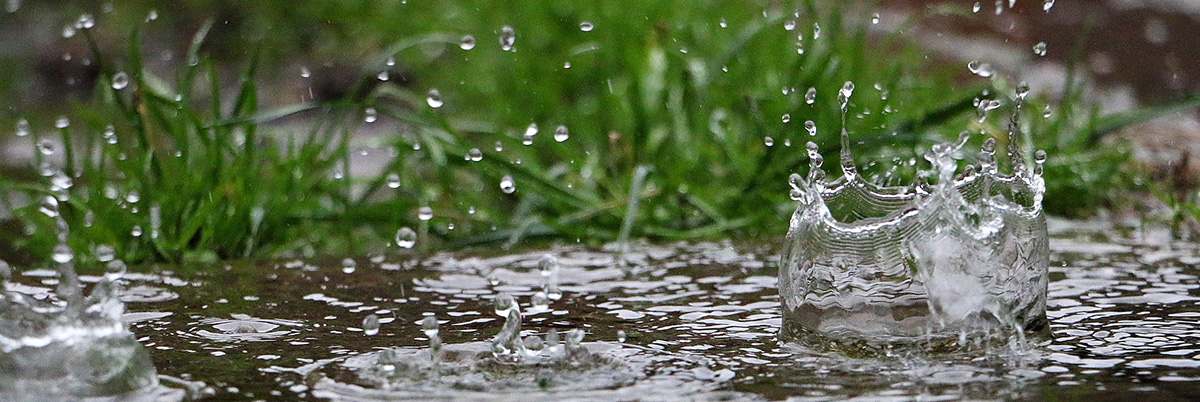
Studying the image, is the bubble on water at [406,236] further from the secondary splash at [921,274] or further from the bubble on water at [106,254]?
the secondary splash at [921,274]

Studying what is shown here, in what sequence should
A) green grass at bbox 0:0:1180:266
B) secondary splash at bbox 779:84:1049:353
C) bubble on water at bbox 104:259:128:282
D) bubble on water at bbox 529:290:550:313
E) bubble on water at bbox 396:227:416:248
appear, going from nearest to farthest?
secondary splash at bbox 779:84:1049:353
bubble on water at bbox 529:290:550:313
bubble on water at bbox 104:259:128:282
bubble on water at bbox 396:227:416:248
green grass at bbox 0:0:1180:266

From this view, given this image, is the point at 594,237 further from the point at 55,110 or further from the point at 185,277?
the point at 55,110

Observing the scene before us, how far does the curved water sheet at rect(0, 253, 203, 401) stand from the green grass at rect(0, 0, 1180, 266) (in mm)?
1342

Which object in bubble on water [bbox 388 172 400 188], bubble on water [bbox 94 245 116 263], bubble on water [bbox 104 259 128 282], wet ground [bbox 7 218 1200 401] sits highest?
bubble on water [bbox 388 172 400 188]

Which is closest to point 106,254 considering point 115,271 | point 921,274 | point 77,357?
point 115,271

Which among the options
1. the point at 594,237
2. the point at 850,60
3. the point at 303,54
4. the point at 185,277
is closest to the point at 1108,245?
the point at 594,237

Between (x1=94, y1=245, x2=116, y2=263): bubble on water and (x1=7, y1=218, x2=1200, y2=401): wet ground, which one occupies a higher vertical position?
(x1=94, y1=245, x2=116, y2=263): bubble on water

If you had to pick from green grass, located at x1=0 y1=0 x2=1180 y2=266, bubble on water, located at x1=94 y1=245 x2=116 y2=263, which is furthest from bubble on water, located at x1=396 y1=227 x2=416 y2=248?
bubble on water, located at x1=94 y1=245 x2=116 y2=263

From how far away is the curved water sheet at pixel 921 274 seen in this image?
179 centimetres

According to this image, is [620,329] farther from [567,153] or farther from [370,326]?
[567,153]

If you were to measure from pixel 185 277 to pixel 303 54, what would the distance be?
6.44 m

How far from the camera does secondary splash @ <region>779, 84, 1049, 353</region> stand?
5.89 feet

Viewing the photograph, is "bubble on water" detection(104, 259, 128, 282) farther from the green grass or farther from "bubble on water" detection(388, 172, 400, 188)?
"bubble on water" detection(388, 172, 400, 188)

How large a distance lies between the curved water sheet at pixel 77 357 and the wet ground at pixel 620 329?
82 mm
